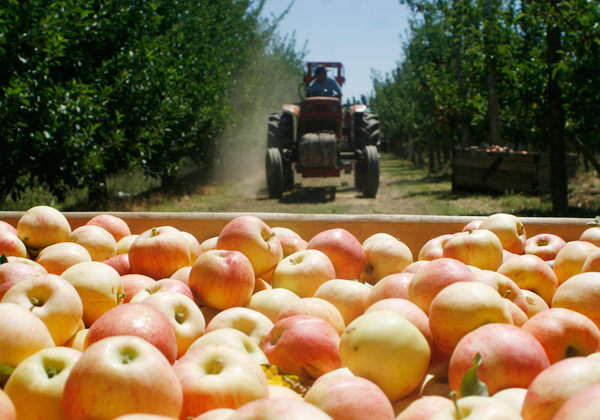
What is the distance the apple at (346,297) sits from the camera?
187 cm

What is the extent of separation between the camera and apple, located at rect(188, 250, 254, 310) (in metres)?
1.84

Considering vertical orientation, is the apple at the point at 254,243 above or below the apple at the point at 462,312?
above

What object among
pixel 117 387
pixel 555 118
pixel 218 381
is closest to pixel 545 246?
pixel 218 381

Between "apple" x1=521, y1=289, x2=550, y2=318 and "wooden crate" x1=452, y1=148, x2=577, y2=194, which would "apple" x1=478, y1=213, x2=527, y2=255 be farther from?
"wooden crate" x1=452, y1=148, x2=577, y2=194

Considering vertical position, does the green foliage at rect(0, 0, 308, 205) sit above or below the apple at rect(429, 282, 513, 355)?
above

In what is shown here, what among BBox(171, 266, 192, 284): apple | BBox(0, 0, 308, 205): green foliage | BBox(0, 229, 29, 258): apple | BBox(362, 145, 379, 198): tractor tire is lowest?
BBox(171, 266, 192, 284): apple

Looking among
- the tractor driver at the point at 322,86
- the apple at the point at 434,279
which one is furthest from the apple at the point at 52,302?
the tractor driver at the point at 322,86

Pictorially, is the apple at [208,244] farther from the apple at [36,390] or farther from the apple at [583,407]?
the apple at [583,407]

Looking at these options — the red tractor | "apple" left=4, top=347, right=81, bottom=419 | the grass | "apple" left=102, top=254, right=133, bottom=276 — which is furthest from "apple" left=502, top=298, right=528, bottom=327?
the red tractor

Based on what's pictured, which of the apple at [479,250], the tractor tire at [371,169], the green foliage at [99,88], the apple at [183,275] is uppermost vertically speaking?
the green foliage at [99,88]

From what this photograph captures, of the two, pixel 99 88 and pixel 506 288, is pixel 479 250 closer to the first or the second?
pixel 506 288

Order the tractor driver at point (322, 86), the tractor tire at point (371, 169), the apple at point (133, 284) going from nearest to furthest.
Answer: the apple at point (133, 284), the tractor tire at point (371, 169), the tractor driver at point (322, 86)

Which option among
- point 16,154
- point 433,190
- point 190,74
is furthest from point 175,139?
point 433,190

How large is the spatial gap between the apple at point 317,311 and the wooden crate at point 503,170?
970cm
